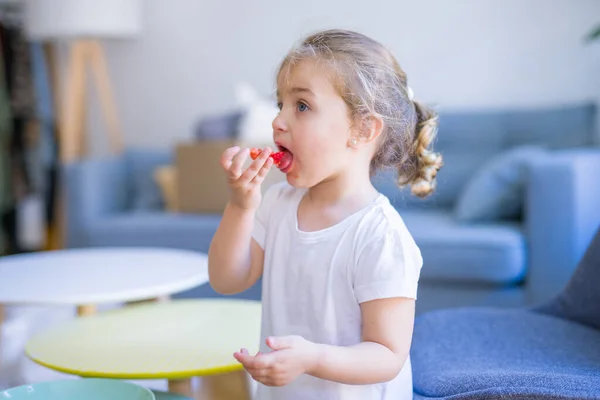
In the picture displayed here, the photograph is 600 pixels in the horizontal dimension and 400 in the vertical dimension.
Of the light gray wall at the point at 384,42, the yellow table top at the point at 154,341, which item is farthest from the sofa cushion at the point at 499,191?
the yellow table top at the point at 154,341

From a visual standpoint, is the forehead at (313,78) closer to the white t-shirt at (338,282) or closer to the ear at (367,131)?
the ear at (367,131)

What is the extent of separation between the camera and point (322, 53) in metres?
1.07

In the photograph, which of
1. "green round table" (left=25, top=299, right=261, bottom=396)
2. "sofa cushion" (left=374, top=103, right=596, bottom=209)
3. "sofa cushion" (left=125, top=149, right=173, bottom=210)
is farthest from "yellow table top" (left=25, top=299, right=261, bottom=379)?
"sofa cushion" (left=125, top=149, right=173, bottom=210)

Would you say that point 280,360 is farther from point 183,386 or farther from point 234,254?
point 183,386

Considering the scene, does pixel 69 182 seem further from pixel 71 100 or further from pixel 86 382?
pixel 86 382

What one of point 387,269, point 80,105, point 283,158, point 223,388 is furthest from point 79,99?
point 387,269

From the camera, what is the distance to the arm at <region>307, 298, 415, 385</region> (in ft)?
3.13

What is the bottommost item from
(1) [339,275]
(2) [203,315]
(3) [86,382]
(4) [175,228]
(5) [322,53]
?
(4) [175,228]

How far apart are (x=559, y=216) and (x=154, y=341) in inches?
50.4

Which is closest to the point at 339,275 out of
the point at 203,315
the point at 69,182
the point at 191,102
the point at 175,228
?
the point at 203,315

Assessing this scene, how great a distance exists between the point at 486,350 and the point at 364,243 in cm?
43

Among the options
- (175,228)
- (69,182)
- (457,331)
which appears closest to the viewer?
(457,331)

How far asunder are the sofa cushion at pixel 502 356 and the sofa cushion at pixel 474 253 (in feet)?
2.34

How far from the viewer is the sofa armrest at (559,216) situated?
2.20m
